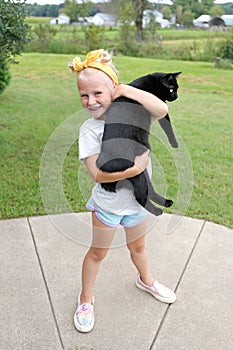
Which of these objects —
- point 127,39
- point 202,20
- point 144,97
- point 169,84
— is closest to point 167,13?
point 202,20

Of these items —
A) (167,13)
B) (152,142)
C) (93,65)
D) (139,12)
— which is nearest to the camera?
(93,65)

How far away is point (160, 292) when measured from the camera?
245cm

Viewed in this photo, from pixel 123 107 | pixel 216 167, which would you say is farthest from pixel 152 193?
pixel 216 167

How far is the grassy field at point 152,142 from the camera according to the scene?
138 inches

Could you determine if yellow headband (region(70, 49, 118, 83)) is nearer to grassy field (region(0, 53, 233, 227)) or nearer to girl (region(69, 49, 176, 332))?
girl (region(69, 49, 176, 332))

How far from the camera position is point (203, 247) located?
3.00 meters

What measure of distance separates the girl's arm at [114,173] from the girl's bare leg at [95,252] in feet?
0.90

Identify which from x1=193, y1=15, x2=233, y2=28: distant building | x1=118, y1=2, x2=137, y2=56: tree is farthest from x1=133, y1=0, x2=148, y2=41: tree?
x1=193, y1=15, x2=233, y2=28: distant building

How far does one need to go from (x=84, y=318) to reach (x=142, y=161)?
0.89 meters

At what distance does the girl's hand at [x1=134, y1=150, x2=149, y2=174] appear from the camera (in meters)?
1.92

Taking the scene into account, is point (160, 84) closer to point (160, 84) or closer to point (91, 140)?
point (160, 84)

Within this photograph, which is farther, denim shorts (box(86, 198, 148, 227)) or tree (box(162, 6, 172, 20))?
tree (box(162, 6, 172, 20))

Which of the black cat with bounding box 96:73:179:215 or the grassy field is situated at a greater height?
the black cat with bounding box 96:73:179:215

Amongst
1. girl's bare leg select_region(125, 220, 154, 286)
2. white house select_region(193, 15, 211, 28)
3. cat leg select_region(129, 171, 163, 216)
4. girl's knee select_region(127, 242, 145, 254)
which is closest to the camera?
cat leg select_region(129, 171, 163, 216)
